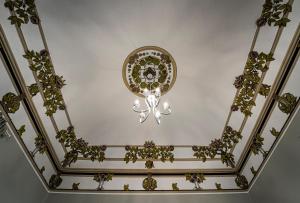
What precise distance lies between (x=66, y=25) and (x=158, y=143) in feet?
11.1

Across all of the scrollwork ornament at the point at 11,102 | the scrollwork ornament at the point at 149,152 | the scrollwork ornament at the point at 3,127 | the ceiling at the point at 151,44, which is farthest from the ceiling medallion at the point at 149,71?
the scrollwork ornament at the point at 3,127

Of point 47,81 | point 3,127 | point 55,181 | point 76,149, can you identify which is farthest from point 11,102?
point 55,181

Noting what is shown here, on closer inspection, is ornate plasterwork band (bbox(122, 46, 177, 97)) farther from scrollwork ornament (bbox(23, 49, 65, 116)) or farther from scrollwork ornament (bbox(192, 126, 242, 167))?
scrollwork ornament (bbox(192, 126, 242, 167))

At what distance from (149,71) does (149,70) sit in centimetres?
2

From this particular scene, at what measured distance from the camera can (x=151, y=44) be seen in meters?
4.37

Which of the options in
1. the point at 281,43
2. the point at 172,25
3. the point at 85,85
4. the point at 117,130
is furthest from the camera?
the point at 117,130

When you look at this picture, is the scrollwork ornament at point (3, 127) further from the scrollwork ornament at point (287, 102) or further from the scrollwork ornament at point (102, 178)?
the scrollwork ornament at point (287, 102)

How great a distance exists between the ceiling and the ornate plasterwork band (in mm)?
132

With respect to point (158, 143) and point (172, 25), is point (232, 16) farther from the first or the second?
point (158, 143)

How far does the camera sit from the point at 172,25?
13.2 ft

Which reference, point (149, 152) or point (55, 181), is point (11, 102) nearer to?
point (55, 181)

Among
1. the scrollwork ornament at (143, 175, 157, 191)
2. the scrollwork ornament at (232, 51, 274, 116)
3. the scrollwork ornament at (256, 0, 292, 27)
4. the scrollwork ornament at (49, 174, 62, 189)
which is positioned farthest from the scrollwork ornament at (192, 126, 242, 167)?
the scrollwork ornament at (49, 174, 62, 189)

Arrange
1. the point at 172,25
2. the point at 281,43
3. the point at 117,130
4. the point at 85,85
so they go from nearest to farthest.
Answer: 1. the point at 281,43
2. the point at 172,25
3. the point at 85,85
4. the point at 117,130

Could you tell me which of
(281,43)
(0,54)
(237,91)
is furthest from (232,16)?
(0,54)
